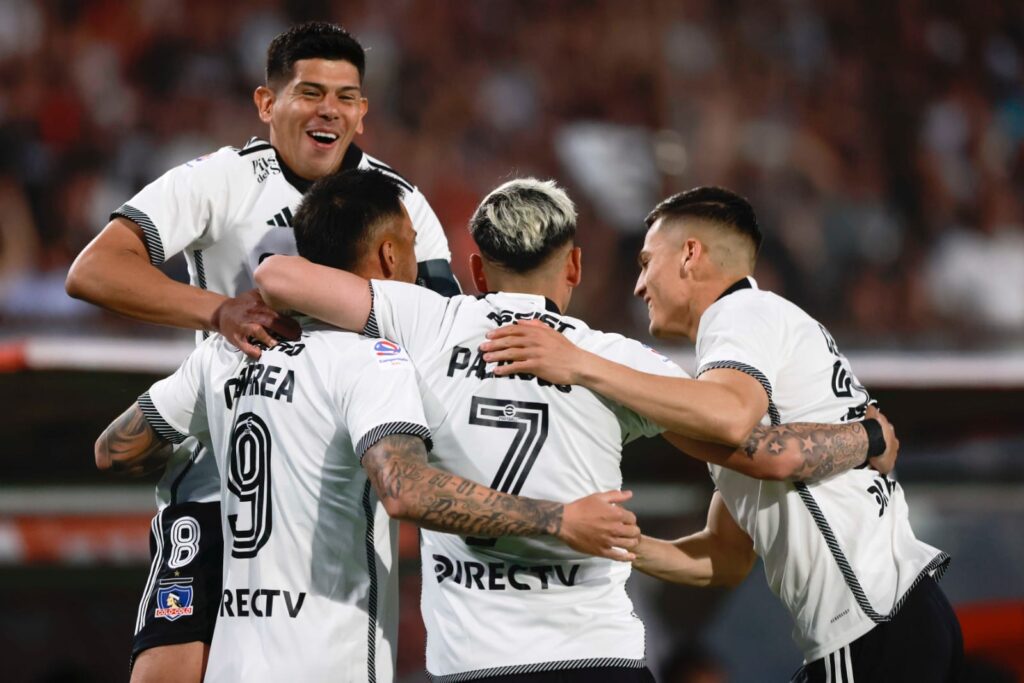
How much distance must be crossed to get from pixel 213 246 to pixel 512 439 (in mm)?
1380

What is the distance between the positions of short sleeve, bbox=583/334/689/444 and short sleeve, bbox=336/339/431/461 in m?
0.53

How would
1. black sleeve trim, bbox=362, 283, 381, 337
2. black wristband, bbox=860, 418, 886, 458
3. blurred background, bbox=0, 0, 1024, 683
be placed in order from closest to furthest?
1. black sleeve trim, bbox=362, 283, 381, 337
2. black wristband, bbox=860, 418, 886, 458
3. blurred background, bbox=0, 0, 1024, 683

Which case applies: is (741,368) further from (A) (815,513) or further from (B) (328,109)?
(B) (328,109)

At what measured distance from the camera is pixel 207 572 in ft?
11.4

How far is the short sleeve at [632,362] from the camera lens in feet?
10.6

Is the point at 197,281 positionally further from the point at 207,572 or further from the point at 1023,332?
the point at 1023,332

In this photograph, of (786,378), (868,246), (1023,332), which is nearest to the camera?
(786,378)

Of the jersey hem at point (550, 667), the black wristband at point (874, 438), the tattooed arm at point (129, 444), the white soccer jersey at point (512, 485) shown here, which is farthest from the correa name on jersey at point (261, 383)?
the black wristband at point (874, 438)

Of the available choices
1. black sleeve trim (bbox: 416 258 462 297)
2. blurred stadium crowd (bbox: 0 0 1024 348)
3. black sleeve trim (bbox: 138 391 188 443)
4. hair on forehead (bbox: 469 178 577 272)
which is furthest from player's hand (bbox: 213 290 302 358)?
blurred stadium crowd (bbox: 0 0 1024 348)

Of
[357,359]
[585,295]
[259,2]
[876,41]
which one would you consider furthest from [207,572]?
[876,41]

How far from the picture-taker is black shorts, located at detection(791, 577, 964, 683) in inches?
140

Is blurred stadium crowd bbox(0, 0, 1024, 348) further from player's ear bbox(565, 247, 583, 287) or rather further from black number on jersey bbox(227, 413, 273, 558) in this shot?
player's ear bbox(565, 247, 583, 287)

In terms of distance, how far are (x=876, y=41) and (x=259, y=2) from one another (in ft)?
19.6

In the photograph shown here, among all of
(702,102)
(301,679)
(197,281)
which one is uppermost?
(702,102)
